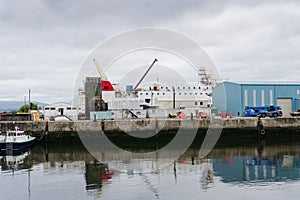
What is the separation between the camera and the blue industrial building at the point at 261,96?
1454 inches

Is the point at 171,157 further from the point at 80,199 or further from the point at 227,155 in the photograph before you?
the point at 80,199

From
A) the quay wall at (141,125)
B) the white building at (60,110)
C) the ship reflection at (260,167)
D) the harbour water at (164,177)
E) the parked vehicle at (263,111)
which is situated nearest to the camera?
the harbour water at (164,177)

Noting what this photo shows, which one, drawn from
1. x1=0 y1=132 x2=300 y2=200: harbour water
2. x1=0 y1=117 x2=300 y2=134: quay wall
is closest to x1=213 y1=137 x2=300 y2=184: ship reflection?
x1=0 y1=132 x2=300 y2=200: harbour water

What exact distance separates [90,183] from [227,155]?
1090 cm

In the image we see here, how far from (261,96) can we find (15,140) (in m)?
23.3

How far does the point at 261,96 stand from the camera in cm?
3722

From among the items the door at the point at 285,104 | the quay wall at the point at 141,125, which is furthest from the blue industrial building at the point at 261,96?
the quay wall at the point at 141,125

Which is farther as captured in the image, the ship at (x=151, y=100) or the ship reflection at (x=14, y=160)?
the ship at (x=151, y=100)

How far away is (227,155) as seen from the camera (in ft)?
82.0

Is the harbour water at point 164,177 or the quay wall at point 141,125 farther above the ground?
the quay wall at point 141,125

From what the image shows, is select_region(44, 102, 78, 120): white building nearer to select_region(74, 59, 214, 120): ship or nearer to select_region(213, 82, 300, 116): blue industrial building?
select_region(74, 59, 214, 120): ship

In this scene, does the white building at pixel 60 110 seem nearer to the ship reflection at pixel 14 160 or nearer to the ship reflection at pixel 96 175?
the ship reflection at pixel 14 160

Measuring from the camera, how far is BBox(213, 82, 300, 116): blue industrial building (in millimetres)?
36938

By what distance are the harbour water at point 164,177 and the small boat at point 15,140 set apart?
1136 mm
